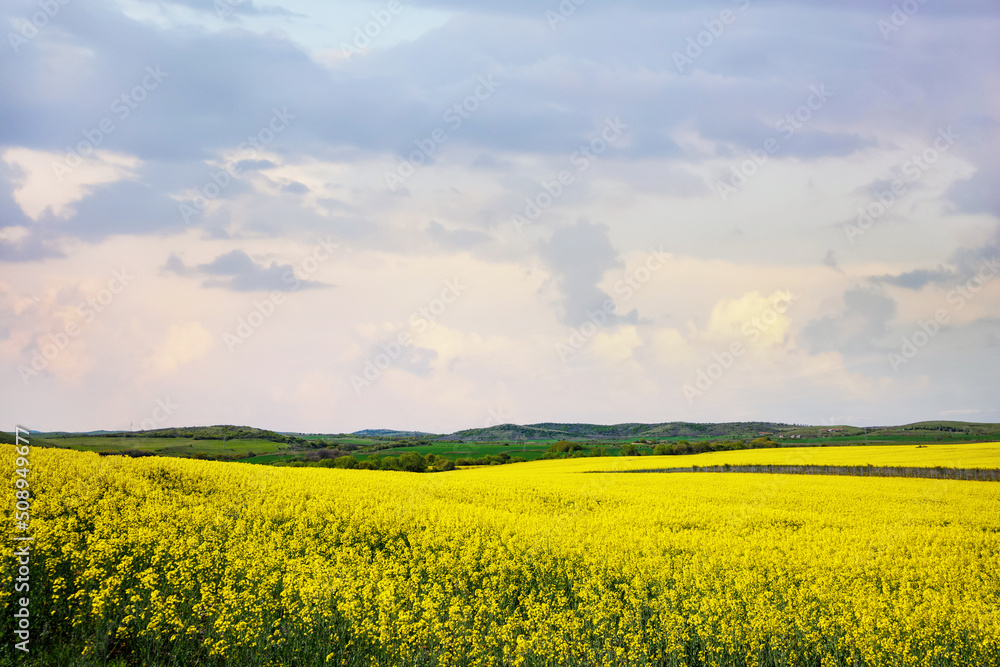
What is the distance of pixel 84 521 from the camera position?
36.4ft

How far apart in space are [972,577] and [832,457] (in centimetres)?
4306

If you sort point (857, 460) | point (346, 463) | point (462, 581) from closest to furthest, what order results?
point (462, 581)
point (857, 460)
point (346, 463)

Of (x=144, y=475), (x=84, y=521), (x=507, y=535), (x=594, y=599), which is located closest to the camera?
(x=594, y=599)

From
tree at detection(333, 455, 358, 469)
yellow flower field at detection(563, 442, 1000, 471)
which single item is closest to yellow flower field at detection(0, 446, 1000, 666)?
Result: yellow flower field at detection(563, 442, 1000, 471)

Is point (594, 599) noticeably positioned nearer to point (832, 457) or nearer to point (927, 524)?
point (927, 524)

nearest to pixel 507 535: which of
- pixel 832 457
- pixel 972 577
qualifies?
pixel 972 577

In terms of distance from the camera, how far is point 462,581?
10102 mm

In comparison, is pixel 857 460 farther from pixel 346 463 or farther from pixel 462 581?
pixel 346 463

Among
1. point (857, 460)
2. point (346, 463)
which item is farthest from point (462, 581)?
point (346, 463)

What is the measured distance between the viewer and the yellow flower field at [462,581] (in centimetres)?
761

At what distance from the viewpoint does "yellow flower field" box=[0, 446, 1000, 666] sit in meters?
7.61

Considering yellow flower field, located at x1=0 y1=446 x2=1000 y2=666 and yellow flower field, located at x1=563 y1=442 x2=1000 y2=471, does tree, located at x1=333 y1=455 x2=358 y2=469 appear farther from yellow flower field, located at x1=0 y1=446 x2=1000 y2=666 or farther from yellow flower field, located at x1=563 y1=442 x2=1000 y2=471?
yellow flower field, located at x1=0 y1=446 x2=1000 y2=666

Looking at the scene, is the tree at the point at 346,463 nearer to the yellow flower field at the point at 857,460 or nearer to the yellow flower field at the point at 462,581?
the yellow flower field at the point at 857,460

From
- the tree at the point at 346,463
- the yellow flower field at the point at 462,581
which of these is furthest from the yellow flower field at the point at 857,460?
the yellow flower field at the point at 462,581
